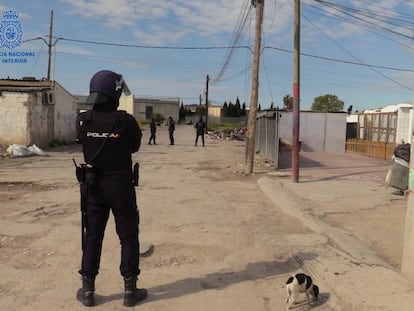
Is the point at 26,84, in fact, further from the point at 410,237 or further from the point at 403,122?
the point at 410,237

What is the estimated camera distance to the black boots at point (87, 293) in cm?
427

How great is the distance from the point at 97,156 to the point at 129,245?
81 centimetres

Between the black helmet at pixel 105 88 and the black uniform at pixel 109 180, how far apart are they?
11cm

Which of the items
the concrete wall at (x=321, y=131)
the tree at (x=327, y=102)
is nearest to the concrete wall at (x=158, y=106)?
the tree at (x=327, y=102)

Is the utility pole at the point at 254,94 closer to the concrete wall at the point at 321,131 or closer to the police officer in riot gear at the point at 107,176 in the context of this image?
the police officer in riot gear at the point at 107,176

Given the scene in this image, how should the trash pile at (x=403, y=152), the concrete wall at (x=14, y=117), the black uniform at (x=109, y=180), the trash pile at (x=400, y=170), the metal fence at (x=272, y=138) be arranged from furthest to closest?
the concrete wall at (x=14, y=117)
the metal fence at (x=272, y=138)
the trash pile at (x=403, y=152)
the trash pile at (x=400, y=170)
the black uniform at (x=109, y=180)

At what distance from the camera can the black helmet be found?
4227 millimetres

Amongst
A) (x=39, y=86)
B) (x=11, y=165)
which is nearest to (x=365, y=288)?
(x=11, y=165)

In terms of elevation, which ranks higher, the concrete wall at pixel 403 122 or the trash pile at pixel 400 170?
the concrete wall at pixel 403 122

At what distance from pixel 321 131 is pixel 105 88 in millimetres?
27576

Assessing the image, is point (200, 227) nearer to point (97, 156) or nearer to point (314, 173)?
point (97, 156)

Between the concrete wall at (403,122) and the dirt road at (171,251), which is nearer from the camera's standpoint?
the dirt road at (171,251)

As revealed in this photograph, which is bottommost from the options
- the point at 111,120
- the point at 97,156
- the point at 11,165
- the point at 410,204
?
the point at 11,165

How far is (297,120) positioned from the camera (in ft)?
44.4
